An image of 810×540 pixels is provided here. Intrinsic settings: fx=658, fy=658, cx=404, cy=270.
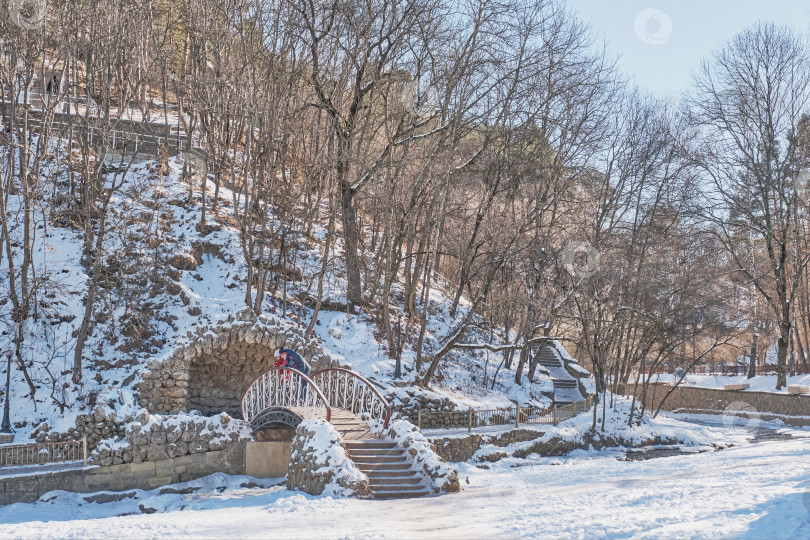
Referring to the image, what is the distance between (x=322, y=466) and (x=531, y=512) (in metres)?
3.81

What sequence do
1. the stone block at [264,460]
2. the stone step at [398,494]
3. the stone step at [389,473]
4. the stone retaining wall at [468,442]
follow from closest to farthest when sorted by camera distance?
the stone step at [398,494]
the stone step at [389,473]
the stone block at [264,460]
the stone retaining wall at [468,442]

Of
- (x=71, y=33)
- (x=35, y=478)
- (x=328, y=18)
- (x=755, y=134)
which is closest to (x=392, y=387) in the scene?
(x=35, y=478)

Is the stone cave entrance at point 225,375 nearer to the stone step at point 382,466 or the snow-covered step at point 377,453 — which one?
the snow-covered step at point 377,453

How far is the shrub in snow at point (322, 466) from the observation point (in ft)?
34.6

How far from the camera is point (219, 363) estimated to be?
18406 mm

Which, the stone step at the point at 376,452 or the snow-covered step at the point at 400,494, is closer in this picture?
the snow-covered step at the point at 400,494

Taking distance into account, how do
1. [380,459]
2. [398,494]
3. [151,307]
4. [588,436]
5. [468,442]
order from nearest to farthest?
1. [398,494]
2. [380,459]
3. [468,442]
4. [151,307]
5. [588,436]

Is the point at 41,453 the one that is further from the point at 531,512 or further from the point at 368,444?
the point at 531,512

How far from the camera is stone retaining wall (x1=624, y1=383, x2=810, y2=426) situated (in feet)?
86.9
